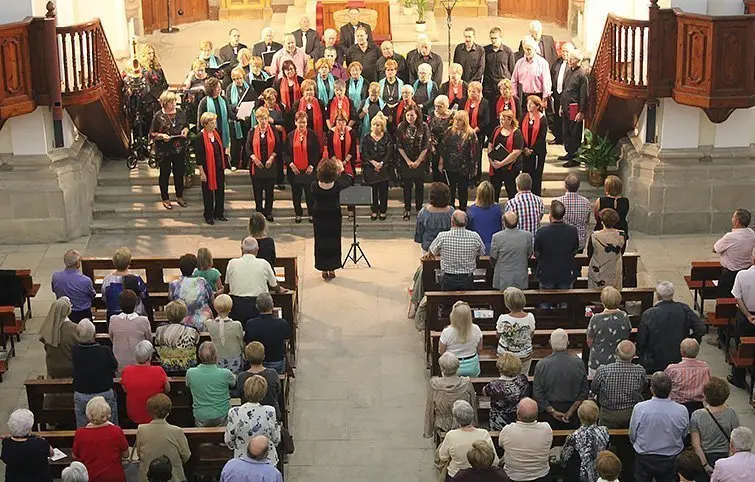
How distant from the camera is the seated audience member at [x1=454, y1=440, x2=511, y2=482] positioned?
9.71 m

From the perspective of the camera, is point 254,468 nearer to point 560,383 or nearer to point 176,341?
point 176,341

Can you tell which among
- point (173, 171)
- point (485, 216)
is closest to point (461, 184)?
point (485, 216)

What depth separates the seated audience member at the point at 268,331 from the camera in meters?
12.2

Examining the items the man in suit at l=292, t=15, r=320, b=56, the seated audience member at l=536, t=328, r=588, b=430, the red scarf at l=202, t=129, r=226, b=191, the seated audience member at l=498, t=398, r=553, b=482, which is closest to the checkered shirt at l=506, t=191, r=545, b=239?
the seated audience member at l=536, t=328, r=588, b=430

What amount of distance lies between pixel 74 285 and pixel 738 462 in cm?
641

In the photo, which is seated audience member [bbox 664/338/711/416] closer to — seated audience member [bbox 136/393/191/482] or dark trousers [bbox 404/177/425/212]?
seated audience member [bbox 136/393/191/482]

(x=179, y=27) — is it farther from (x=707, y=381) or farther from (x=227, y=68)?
(x=707, y=381)

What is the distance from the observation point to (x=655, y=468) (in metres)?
10.9

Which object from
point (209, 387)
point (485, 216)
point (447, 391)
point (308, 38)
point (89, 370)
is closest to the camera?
point (447, 391)

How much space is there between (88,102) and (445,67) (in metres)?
7.19

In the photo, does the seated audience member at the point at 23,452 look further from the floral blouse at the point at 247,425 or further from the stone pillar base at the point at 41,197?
the stone pillar base at the point at 41,197

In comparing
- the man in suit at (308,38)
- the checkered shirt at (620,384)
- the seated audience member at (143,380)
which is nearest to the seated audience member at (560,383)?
the checkered shirt at (620,384)

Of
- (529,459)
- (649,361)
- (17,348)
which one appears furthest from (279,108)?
(529,459)

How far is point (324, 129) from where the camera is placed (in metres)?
18.1
